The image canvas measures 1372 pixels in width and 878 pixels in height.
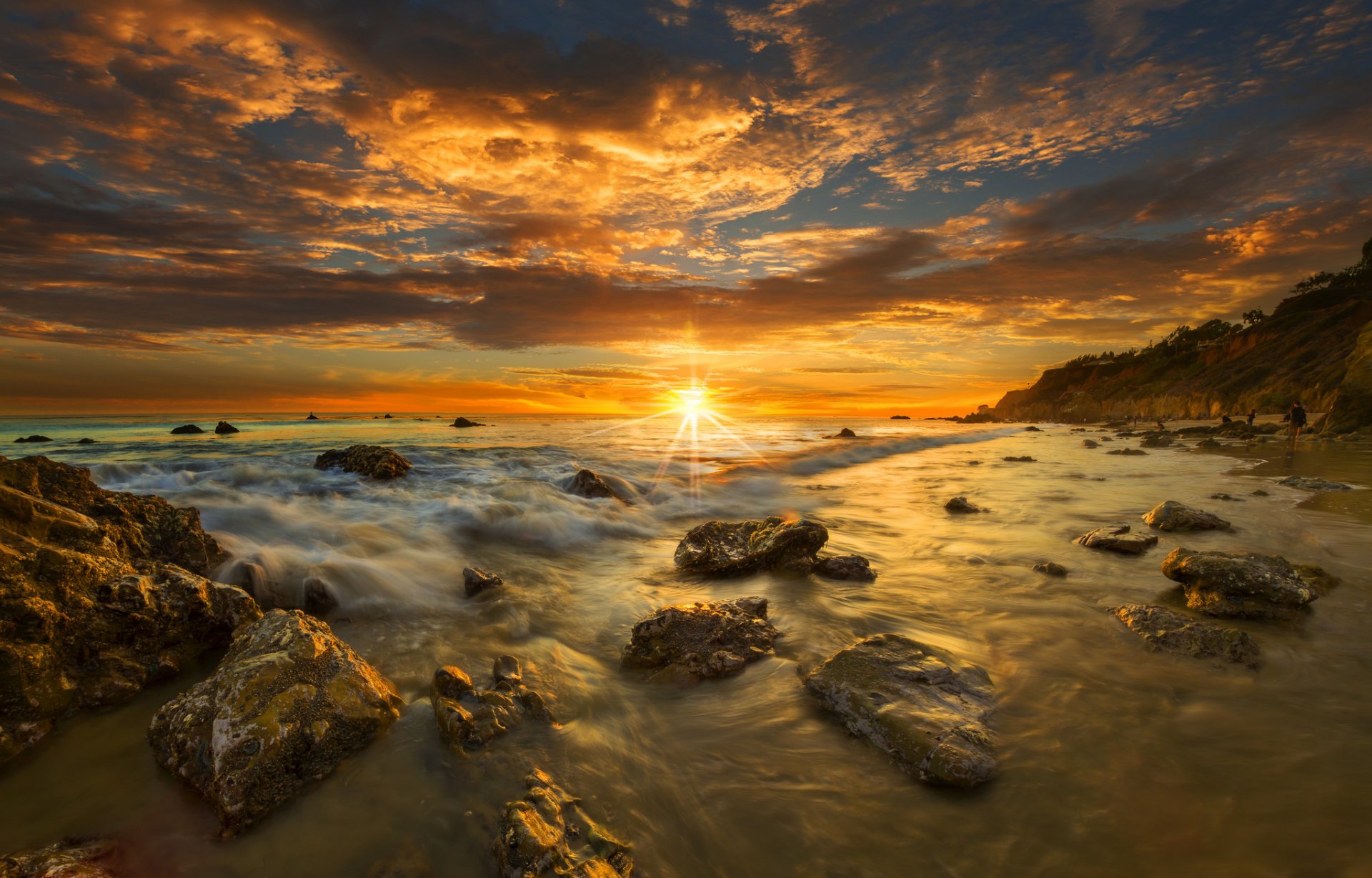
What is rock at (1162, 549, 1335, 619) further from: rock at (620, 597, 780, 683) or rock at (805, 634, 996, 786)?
rock at (620, 597, 780, 683)

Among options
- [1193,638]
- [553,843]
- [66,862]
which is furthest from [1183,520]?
[66,862]

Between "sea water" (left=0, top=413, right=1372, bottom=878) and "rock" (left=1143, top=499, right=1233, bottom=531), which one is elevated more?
"rock" (left=1143, top=499, right=1233, bottom=531)

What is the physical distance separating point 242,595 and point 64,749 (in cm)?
153

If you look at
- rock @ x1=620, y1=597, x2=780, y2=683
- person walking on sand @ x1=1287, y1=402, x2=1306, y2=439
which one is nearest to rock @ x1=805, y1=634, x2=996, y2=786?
rock @ x1=620, y1=597, x2=780, y2=683

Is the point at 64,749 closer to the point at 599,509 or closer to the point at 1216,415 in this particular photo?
the point at 599,509

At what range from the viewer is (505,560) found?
8.43 meters

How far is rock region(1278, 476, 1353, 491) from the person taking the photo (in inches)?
457

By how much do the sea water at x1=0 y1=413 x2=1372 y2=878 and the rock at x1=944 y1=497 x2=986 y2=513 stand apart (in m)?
2.01

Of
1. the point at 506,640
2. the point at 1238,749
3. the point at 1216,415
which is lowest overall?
the point at 506,640

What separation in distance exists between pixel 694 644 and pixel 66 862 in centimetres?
383

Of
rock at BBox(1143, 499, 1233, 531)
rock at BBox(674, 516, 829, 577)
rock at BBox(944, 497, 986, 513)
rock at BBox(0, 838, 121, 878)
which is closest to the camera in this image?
rock at BBox(0, 838, 121, 878)

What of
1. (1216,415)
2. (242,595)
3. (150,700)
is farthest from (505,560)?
(1216,415)

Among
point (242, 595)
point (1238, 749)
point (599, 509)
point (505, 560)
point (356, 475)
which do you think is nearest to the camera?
point (1238, 749)

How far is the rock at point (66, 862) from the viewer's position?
245 cm
